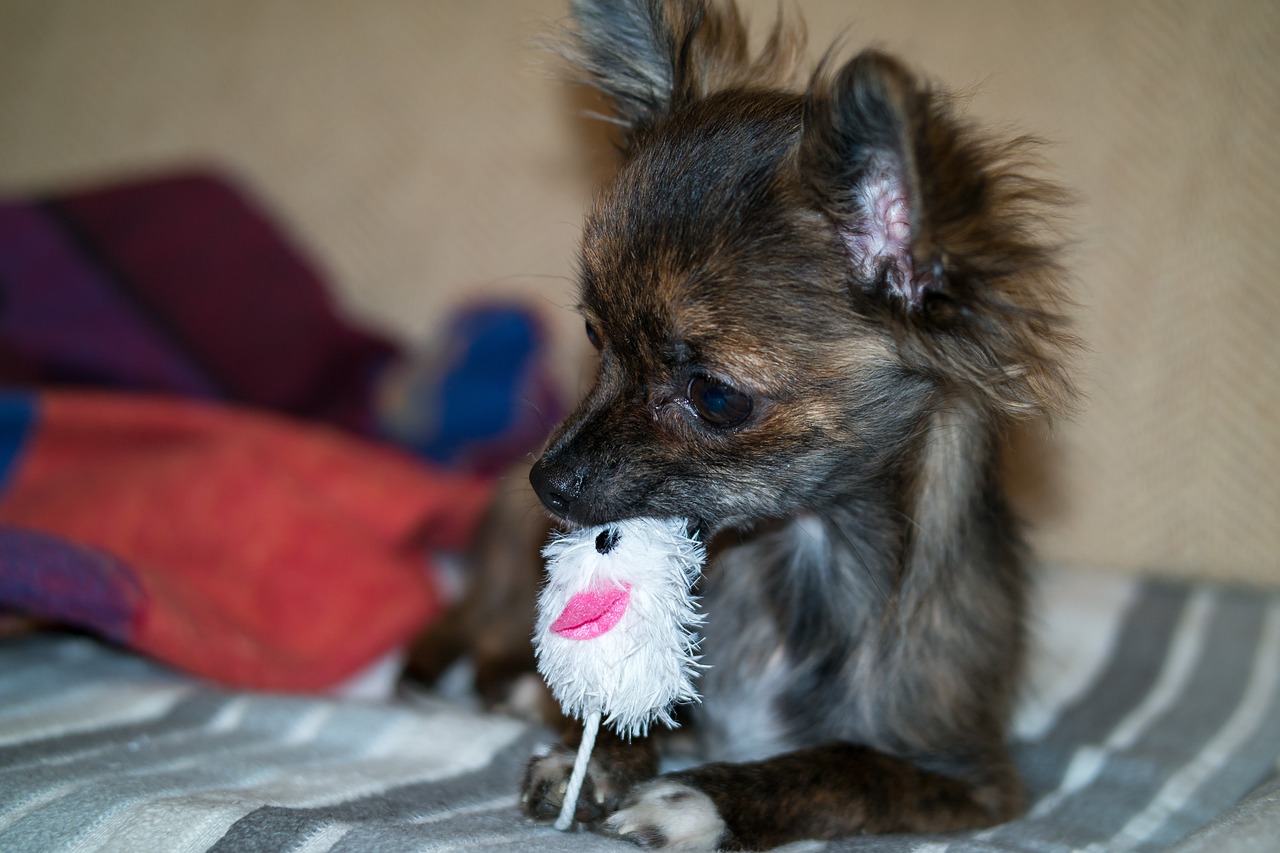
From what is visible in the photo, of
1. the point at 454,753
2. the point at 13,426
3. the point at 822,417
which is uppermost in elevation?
the point at 822,417

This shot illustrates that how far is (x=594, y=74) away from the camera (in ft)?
6.58

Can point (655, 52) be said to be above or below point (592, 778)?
above

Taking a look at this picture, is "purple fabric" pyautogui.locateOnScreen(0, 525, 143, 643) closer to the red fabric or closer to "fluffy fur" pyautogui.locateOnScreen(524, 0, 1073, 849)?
the red fabric

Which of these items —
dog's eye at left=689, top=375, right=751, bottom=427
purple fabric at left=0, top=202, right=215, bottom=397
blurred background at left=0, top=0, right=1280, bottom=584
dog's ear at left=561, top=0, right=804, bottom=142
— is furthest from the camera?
purple fabric at left=0, top=202, right=215, bottom=397

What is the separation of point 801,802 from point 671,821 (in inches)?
8.3

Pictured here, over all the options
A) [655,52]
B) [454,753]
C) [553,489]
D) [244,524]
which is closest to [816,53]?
[655,52]

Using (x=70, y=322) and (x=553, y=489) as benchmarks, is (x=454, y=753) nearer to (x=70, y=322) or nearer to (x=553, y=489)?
(x=553, y=489)

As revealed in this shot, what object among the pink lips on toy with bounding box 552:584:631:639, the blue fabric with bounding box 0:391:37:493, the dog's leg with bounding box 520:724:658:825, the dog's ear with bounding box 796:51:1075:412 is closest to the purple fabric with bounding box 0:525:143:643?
the blue fabric with bounding box 0:391:37:493

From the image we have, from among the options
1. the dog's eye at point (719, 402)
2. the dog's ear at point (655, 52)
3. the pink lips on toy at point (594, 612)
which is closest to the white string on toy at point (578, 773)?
the pink lips on toy at point (594, 612)

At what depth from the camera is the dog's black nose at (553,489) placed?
5.14 ft

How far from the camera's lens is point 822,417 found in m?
1.57

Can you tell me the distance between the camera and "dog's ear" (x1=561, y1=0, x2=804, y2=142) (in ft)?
6.19

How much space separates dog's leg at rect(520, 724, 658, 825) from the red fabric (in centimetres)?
82

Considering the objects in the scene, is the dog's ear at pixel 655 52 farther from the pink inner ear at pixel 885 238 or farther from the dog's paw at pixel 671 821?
the dog's paw at pixel 671 821
